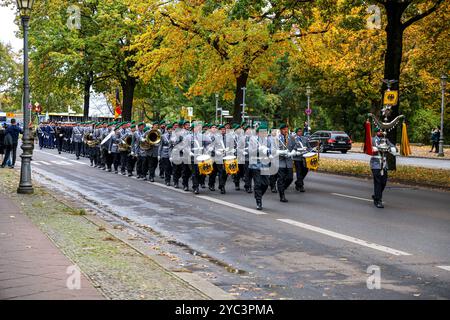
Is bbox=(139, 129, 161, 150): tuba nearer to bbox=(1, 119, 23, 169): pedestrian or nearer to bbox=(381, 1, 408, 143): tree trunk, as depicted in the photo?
bbox=(1, 119, 23, 169): pedestrian

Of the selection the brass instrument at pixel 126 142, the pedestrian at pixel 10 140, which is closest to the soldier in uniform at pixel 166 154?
the brass instrument at pixel 126 142

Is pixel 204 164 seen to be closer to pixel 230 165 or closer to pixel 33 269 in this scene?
pixel 230 165

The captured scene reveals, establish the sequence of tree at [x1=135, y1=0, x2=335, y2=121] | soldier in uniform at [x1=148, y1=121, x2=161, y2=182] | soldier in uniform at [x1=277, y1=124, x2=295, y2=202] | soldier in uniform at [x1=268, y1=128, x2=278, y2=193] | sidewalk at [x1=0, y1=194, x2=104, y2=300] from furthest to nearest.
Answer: tree at [x1=135, y1=0, x2=335, y2=121], soldier in uniform at [x1=148, y1=121, x2=161, y2=182], soldier in uniform at [x1=277, y1=124, x2=295, y2=202], soldier in uniform at [x1=268, y1=128, x2=278, y2=193], sidewalk at [x1=0, y1=194, x2=104, y2=300]

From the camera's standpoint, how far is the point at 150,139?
2292 centimetres

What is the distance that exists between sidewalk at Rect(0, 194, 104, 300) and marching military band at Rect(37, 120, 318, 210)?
20.1 ft

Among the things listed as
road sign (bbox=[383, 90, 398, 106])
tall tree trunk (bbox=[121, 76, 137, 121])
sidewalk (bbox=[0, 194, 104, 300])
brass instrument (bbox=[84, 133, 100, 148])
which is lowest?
sidewalk (bbox=[0, 194, 104, 300])

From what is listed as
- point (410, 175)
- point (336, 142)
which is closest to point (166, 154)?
point (410, 175)

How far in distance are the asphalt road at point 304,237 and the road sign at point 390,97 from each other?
18.0 feet

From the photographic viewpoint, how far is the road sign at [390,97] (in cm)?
2484

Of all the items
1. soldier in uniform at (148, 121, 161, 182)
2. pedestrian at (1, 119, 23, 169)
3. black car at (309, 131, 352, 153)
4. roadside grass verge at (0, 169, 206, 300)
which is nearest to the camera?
roadside grass verge at (0, 169, 206, 300)

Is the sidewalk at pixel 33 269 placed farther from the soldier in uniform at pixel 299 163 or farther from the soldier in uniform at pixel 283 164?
the soldier in uniform at pixel 299 163

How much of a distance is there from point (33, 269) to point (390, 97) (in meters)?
19.5

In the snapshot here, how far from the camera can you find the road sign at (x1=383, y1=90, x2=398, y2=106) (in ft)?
81.5

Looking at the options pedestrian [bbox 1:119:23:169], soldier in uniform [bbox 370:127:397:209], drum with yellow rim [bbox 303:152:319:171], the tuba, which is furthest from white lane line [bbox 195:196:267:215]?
pedestrian [bbox 1:119:23:169]
